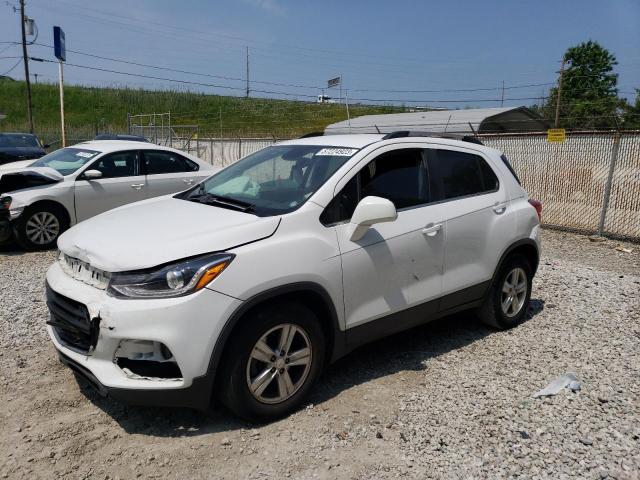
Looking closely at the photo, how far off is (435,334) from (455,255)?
3.30 ft

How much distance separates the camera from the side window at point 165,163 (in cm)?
898

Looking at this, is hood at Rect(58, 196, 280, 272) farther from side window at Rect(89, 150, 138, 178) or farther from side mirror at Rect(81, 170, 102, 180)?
side window at Rect(89, 150, 138, 178)

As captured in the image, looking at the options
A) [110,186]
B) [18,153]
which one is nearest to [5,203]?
[110,186]

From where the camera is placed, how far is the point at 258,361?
3.28 m

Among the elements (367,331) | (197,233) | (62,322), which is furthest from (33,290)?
(367,331)

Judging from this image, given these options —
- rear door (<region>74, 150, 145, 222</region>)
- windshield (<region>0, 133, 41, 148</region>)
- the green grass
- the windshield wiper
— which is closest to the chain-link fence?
rear door (<region>74, 150, 145, 222</region>)

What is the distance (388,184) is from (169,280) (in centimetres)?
182

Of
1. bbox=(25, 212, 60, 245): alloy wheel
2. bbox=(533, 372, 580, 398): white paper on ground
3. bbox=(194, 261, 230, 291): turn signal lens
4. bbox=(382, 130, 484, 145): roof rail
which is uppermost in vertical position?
bbox=(382, 130, 484, 145): roof rail

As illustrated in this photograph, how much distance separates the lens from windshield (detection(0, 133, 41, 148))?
16.2 m

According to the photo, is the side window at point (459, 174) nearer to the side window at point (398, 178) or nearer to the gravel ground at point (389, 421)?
the side window at point (398, 178)

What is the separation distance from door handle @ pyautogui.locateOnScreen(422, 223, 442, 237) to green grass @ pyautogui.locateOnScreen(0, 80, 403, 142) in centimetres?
3200

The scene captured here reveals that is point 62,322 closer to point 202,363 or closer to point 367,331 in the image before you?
point 202,363

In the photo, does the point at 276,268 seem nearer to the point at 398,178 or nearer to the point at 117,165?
the point at 398,178

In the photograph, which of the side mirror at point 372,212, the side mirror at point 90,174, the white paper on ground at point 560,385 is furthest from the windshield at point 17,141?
the white paper on ground at point 560,385
